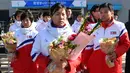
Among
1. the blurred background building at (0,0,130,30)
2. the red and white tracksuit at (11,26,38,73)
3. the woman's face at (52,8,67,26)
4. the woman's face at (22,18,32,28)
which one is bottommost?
the blurred background building at (0,0,130,30)

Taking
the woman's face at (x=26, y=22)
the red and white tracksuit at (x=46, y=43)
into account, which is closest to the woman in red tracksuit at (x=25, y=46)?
the woman's face at (x=26, y=22)

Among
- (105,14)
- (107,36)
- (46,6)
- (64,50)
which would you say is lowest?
(46,6)

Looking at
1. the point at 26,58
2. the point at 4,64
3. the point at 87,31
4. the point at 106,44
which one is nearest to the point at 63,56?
the point at 87,31

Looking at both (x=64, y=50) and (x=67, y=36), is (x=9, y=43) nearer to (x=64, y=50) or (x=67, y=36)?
(x=67, y=36)

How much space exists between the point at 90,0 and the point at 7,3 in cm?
606

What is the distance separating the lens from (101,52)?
4898mm

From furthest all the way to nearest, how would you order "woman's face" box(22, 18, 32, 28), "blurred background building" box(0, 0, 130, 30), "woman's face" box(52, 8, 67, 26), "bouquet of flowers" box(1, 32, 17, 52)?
"blurred background building" box(0, 0, 130, 30) → "woman's face" box(22, 18, 32, 28) → "bouquet of flowers" box(1, 32, 17, 52) → "woman's face" box(52, 8, 67, 26)

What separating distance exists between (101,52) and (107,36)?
24 centimetres

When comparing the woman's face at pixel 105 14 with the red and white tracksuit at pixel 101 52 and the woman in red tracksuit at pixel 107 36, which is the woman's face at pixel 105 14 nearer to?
A: the woman in red tracksuit at pixel 107 36

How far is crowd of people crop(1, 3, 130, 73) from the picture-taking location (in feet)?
12.0

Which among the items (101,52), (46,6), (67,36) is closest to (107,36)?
(101,52)

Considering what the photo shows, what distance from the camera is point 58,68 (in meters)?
3.49

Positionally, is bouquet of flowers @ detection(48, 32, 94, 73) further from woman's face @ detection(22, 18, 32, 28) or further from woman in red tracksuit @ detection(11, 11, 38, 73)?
woman's face @ detection(22, 18, 32, 28)

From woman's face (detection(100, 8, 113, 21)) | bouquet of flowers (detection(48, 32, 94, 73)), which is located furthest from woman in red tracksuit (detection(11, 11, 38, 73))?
bouquet of flowers (detection(48, 32, 94, 73))
